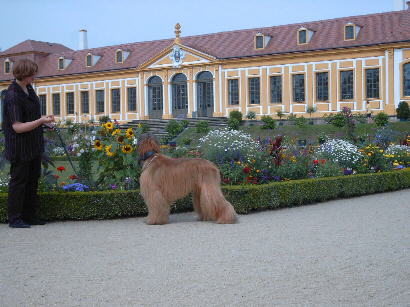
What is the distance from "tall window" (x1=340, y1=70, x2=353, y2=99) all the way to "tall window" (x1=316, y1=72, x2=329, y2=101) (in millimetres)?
861

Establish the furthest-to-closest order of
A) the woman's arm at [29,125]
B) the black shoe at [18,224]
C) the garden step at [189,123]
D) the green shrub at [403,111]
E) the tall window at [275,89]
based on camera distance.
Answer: the tall window at [275,89]
the garden step at [189,123]
the green shrub at [403,111]
the black shoe at [18,224]
the woman's arm at [29,125]

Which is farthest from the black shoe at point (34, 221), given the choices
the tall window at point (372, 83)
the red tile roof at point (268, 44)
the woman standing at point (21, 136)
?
the tall window at point (372, 83)

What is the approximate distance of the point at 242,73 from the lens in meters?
35.0

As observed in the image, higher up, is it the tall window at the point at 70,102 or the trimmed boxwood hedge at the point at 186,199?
the tall window at the point at 70,102

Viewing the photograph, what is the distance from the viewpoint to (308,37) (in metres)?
33.3

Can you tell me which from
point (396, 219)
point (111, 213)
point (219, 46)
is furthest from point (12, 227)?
point (219, 46)

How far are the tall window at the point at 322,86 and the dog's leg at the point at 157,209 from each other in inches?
1059

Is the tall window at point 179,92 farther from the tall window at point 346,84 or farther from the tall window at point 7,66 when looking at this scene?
the tall window at point 7,66

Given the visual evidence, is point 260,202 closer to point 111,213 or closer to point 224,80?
point 111,213

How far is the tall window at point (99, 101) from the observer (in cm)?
4081

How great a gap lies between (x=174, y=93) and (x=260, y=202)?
2928cm

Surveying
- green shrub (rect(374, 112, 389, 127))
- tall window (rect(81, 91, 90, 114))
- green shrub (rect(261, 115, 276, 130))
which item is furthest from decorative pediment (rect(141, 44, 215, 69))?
green shrub (rect(374, 112, 389, 127))

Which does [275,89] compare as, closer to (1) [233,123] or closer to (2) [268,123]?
(1) [233,123]

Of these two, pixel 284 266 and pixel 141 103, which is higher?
pixel 141 103
